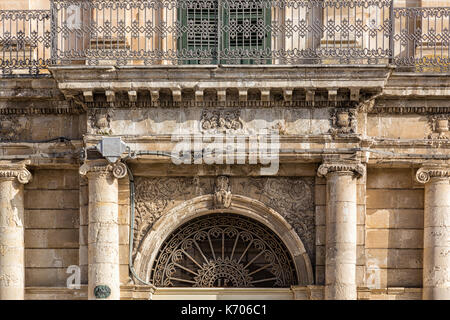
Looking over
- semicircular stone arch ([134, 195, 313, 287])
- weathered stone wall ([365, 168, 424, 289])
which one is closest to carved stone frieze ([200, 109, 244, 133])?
semicircular stone arch ([134, 195, 313, 287])

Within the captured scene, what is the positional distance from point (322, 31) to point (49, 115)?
399 cm

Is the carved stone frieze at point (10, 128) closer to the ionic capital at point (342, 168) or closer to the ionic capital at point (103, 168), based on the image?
the ionic capital at point (103, 168)

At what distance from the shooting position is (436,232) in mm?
15750

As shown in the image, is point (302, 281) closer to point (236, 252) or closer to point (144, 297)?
point (236, 252)

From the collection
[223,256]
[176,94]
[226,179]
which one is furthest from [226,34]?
[223,256]

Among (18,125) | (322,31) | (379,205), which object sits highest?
(322,31)

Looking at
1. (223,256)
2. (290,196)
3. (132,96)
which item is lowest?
(223,256)

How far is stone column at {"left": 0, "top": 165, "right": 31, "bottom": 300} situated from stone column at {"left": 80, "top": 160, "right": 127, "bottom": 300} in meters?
1.01

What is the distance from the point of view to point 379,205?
16172mm

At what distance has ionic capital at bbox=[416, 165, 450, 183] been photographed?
52.0 ft

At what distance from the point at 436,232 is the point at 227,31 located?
3.97 meters

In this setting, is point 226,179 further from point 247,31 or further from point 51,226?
point 51,226

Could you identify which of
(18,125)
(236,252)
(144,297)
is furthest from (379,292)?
(18,125)

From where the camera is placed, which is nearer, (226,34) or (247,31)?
(247,31)
